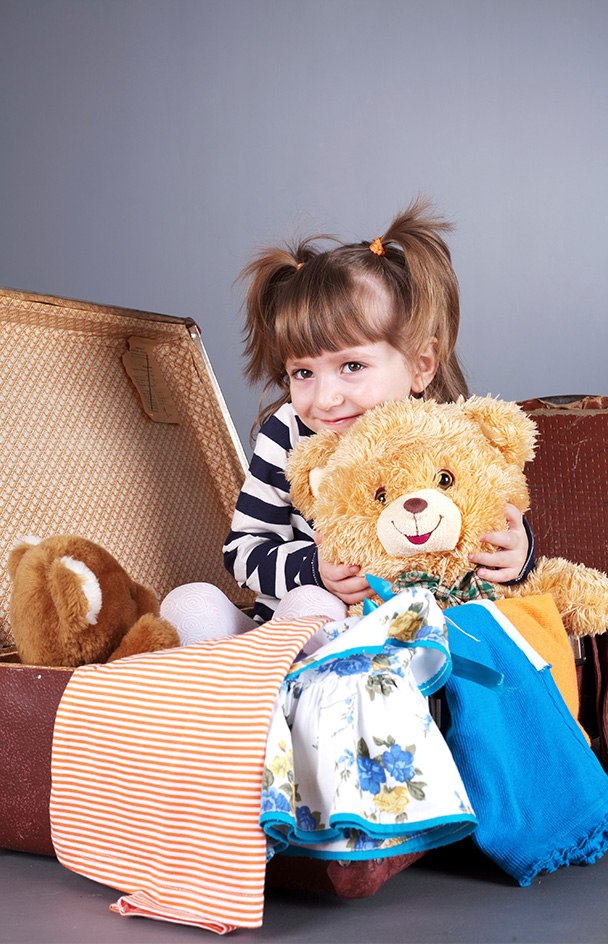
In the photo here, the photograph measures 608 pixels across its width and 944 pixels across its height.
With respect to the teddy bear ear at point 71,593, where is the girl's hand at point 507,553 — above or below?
above

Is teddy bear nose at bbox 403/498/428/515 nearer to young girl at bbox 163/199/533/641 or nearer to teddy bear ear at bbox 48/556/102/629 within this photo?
young girl at bbox 163/199/533/641

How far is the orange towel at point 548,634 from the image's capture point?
84 centimetres

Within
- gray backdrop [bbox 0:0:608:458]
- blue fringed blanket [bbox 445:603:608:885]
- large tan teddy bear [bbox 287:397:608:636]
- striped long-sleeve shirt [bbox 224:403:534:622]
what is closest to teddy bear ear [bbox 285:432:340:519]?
large tan teddy bear [bbox 287:397:608:636]

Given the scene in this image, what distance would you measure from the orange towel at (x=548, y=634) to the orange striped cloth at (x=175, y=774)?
20 cm

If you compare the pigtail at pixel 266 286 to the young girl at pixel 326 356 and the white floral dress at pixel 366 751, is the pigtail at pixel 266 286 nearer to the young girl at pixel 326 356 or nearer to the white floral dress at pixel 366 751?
the young girl at pixel 326 356

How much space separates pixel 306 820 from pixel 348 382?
543 millimetres

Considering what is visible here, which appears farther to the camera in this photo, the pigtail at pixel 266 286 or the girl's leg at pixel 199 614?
the pigtail at pixel 266 286

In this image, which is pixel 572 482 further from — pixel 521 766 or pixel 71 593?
pixel 71 593

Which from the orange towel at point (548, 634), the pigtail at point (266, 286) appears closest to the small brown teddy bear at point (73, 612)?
the orange towel at point (548, 634)

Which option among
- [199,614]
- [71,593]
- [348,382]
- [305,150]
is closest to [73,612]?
[71,593]

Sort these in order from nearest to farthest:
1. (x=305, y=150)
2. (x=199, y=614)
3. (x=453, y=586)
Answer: (x=453, y=586), (x=199, y=614), (x=305, y=150)

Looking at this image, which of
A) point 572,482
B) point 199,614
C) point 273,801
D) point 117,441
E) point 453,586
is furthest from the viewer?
point 117,441

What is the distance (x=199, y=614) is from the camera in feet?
3.37

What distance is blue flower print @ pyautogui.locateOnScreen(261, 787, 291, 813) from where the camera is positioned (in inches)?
25.2
